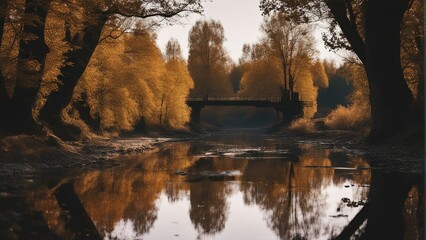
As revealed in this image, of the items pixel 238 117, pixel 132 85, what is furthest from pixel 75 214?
pixel 238 117

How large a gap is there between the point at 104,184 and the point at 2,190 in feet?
10.3

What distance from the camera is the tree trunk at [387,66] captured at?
28.0 meters

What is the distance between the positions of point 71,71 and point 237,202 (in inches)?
666

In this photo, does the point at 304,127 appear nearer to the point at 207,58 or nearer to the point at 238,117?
the point at 207,58

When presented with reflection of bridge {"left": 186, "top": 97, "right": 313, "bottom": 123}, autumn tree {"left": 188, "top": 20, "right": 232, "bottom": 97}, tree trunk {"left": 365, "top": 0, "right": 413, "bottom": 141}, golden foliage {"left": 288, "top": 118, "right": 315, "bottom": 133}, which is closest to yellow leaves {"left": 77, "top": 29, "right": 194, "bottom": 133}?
golden foliage {"left": 288, "top": 118, "right": 315, "bottom": 133}

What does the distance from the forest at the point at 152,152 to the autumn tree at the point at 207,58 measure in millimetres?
37216

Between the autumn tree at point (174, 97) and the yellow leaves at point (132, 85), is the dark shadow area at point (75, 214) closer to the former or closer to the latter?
the yellow leaves at point (132, 85)

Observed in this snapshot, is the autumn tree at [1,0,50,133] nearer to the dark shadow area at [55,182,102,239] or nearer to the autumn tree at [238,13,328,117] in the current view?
the dark shadow area at [55,182,102,239]

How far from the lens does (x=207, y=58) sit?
3519 inches

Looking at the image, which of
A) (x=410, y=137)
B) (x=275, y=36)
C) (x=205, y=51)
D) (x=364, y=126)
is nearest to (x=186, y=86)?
→ (x=275, y=36)

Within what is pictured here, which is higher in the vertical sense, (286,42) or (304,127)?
(286,42)

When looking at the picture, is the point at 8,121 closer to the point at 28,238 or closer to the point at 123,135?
the point at 28,238

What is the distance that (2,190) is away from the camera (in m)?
13.5

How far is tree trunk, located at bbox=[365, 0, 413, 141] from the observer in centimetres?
2797
